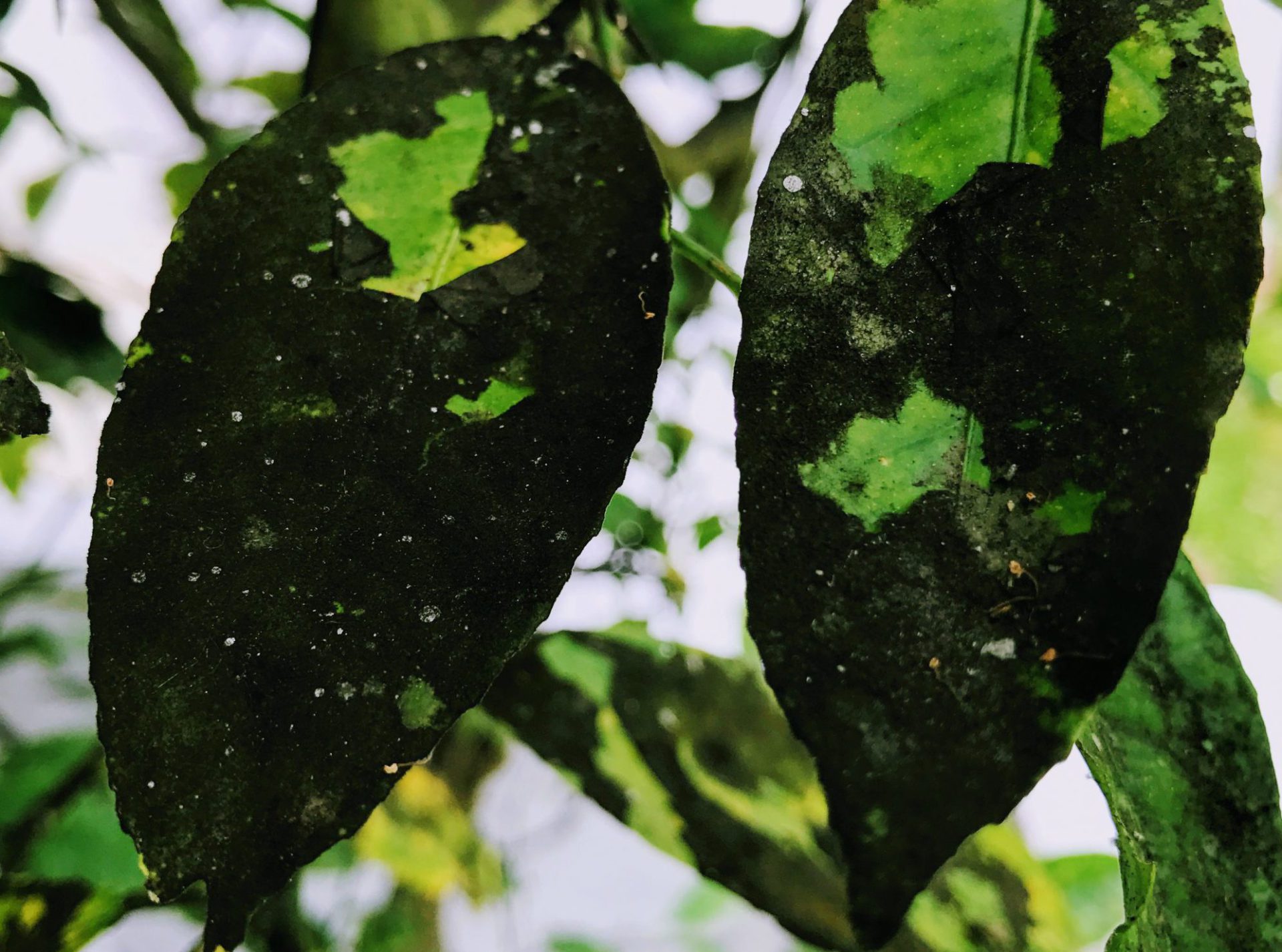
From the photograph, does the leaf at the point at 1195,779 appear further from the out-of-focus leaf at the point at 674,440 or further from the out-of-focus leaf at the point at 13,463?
the out-of-focus leaf at the point at 13,463

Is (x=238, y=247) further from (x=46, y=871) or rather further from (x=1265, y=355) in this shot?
(x=1265, y=355)

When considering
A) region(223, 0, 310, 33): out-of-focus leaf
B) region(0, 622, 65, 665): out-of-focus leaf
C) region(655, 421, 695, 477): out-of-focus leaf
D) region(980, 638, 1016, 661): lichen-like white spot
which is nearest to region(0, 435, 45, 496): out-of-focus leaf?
region(0, 622, 65, 665): out-of-focus leaf

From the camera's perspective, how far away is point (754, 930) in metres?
1.59

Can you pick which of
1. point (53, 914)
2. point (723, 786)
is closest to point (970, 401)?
point (723, 786)

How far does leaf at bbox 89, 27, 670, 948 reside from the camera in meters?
0.21

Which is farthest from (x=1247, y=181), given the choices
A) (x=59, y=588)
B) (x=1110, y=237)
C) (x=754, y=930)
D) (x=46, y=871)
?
(x=754, y=930)

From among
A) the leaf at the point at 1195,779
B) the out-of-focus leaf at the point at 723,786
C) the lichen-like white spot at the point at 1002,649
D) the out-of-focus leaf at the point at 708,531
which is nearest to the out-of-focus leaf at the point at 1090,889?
the out-of-focus leaf at the point at 723,786

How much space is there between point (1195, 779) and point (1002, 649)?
0.43 ft

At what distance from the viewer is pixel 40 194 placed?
3.12ft

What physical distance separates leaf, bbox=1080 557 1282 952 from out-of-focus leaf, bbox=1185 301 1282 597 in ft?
2.87

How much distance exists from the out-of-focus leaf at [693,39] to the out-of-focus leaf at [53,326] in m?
0.39

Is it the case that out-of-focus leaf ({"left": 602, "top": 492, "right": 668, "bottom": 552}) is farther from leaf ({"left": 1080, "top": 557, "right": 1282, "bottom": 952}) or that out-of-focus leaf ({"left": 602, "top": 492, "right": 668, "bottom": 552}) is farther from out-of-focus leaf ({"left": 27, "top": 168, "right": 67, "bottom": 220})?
out-of-focus leaf ({"left": 27, "top": 168, "right": 67, "bottom": 220})

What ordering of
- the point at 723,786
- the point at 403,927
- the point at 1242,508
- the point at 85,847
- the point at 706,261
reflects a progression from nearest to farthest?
the point at 706,261, the point at 723,786, the point at 85,847, the point at 403,927, the point at 1242,508

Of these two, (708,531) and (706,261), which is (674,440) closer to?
(708,531)
